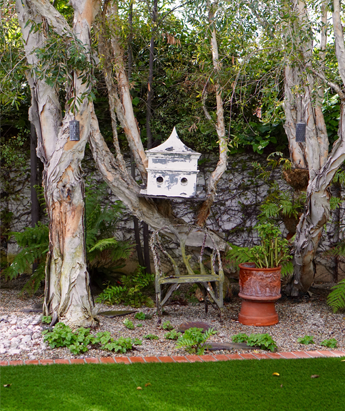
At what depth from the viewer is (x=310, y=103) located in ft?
16.4

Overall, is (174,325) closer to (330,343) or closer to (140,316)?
(140,316)

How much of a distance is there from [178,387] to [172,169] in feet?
8.22

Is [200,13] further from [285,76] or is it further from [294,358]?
[294,358]

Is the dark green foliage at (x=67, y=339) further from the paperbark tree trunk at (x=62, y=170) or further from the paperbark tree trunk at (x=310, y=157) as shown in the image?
the paperbark tree trunk at (x=310, y=157)

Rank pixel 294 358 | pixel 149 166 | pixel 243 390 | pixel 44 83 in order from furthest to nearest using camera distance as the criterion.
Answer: pixel 149 166 → pixel 44 83 → pixel 294 358 → pixel 243 390

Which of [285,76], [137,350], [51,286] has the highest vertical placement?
[285,76]

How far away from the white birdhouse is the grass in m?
2.07

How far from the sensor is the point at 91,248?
5551mm

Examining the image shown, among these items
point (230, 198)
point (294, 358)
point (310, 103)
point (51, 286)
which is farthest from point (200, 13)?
point (294, 358)

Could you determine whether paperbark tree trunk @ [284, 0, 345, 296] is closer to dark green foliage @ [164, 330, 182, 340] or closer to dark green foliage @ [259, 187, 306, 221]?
dark green foliage @ [259, 187, 306, 221]

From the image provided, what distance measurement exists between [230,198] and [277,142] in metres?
1.10

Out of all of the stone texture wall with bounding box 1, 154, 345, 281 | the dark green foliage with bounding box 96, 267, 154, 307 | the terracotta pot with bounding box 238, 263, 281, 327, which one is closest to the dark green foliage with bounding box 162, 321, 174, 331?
the terracotta pot with bounding box 238, 263, 281, 327

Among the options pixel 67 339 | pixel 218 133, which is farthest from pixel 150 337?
pixel 218 133

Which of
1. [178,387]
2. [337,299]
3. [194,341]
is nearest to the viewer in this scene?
[178,387]
